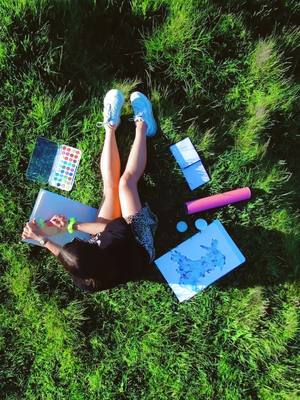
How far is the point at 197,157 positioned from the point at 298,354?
1.83 metres

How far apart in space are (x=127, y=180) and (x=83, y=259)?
79cm

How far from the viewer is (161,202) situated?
3.76 metres

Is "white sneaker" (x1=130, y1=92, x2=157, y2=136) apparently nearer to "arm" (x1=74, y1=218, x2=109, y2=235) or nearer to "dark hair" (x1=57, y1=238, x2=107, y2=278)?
"arm" (x1=74, y1=218, x2=109, y2=235)

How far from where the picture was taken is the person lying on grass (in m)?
3.13

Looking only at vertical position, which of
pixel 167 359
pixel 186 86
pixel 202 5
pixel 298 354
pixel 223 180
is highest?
pixel 202 5

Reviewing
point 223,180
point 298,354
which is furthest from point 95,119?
point 298,354

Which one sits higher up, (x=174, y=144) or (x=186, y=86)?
(x=186, y=86)

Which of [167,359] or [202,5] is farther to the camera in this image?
[167,359]

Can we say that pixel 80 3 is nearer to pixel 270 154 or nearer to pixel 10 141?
pixel 10 141

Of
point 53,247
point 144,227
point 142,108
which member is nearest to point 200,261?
point 144,227

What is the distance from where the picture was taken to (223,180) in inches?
146

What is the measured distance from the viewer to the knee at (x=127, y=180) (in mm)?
3541

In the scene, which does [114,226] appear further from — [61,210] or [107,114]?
[107,114]

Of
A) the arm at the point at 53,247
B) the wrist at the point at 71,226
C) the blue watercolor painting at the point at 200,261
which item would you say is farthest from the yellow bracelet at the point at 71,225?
the blue watercolor painting at the point at 200,261
